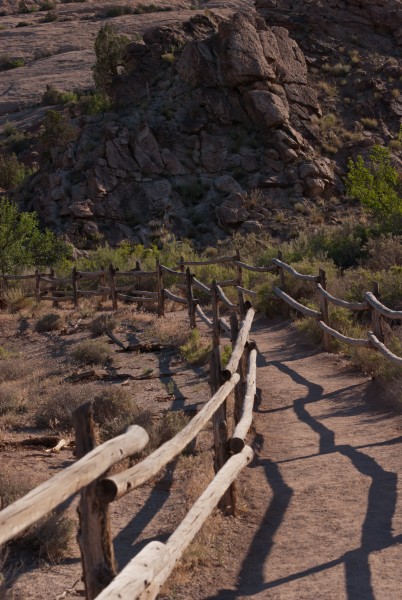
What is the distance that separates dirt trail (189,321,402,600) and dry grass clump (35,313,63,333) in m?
9.75

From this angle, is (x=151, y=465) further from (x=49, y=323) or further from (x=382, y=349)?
(x=49, y=323)

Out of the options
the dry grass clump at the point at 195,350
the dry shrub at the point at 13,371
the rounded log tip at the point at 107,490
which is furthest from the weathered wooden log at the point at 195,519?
the dry shrub at the point at 13,371

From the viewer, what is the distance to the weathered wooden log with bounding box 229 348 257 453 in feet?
21.6

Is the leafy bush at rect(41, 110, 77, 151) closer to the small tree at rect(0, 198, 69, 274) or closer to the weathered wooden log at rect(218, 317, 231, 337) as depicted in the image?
the small tree at rect(0, 198, 69, 274)

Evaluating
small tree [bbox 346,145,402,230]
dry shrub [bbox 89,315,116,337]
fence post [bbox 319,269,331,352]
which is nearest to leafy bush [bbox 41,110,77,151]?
small tree [bbox 346,145,402,230]

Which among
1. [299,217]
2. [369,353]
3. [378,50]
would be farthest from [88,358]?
[378,50]

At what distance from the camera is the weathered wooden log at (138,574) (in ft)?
11.8

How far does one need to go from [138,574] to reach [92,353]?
454 inches

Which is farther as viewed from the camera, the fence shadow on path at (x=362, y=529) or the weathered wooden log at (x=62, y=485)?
the fence shadow on path at (x=362, y=529)

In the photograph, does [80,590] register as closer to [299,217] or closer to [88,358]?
[88,358]

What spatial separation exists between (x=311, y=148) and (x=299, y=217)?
552 centimetres

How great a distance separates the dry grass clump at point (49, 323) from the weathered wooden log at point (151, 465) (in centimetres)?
1406

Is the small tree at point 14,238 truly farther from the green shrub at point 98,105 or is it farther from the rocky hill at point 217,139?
the green shrub at point 98,105

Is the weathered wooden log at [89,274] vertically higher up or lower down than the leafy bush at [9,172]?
higher up
